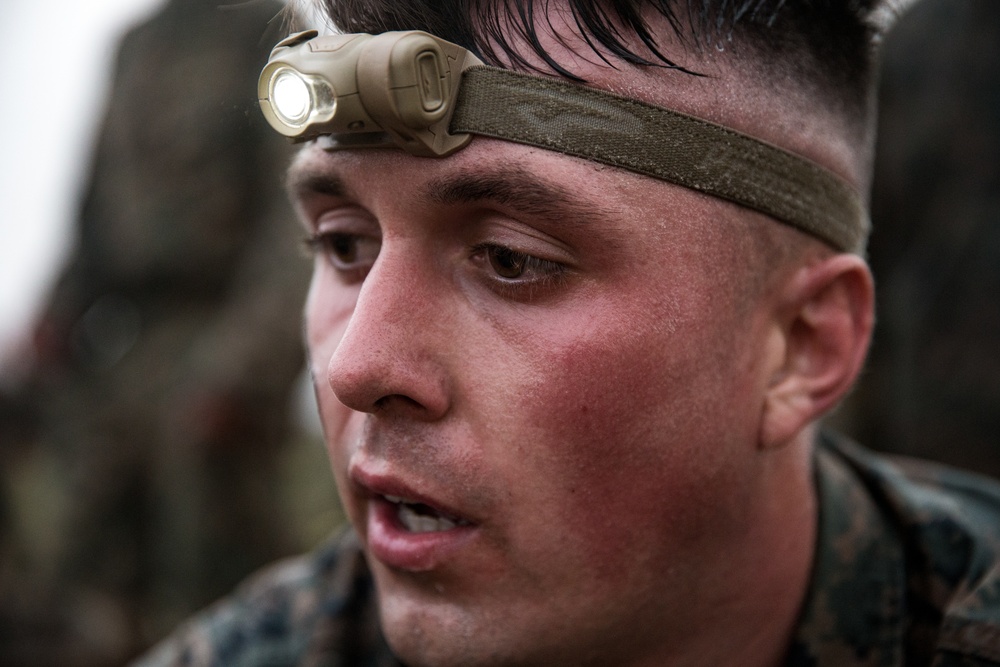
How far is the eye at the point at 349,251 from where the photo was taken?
6.44 ft

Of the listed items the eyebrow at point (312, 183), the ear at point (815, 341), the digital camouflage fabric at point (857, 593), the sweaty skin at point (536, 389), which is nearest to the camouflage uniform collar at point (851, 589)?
the digital camouflage fabric at point (857, 593)

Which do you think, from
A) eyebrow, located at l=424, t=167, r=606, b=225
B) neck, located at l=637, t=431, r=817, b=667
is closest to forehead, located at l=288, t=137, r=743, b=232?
eyebrow, located at l=424, t=167, r=606, b=225

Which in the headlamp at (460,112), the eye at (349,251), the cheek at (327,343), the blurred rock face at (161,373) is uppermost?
the headlamp at (460,112)

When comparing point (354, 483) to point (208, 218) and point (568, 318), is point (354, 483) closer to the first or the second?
point (568, 318)

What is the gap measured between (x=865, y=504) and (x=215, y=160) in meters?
5.69

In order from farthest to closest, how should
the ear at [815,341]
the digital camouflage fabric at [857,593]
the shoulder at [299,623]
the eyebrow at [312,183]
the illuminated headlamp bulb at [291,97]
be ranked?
the shoulder at [299,623] → the digital camouflage fabric at [857,593] → the ear at [815,341] → the eyebrow at [312,183] → the illuminated headlamp bulb at [291,97]

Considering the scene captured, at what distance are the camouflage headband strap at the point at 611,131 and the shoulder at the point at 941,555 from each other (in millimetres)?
1046

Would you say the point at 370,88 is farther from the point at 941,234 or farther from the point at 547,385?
the point at 941,234

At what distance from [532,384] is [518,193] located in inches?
13.8

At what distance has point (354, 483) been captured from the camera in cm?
190

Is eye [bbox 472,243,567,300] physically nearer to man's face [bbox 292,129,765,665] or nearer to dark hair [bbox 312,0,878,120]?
man's face [bbox 292,129,765,665]

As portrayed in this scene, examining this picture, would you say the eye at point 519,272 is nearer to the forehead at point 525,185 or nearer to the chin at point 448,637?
the forehead at point 525,185

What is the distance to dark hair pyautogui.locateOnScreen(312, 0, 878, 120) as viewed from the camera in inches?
68.7

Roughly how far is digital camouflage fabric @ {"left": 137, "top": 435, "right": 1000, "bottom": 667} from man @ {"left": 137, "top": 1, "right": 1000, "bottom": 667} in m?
Answer: 0.15
